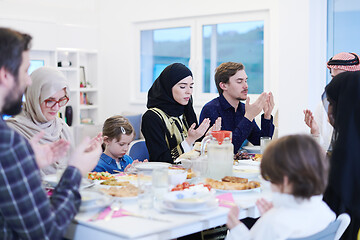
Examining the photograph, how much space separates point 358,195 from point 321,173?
27 centimetres

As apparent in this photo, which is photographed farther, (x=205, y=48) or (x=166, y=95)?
(x=205, y=48)

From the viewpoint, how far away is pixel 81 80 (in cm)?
821

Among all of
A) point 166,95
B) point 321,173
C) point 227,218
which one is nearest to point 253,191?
point 227,218

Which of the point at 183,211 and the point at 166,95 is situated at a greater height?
the point at 166,95

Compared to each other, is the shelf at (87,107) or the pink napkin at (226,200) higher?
the shelf at (87,107)

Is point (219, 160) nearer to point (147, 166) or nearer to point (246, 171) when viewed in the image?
point (246, 171)

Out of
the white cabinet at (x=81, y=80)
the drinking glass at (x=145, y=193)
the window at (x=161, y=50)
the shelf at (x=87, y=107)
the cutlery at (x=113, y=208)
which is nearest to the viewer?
the cutlery at (x=113, y=208)

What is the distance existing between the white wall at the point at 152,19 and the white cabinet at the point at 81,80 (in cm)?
15

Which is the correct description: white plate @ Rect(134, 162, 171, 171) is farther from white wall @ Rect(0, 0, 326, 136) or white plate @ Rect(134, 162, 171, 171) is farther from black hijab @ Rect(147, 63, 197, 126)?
white wall @ Rect(0, 0, 326, 136)

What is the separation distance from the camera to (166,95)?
10.6ft

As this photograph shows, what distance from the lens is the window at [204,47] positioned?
6.80 m

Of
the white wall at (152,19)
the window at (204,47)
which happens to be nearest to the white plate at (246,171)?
the white wall at (152,19)

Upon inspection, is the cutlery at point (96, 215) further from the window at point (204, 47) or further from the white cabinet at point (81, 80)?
the white cabinet at point (81, 80)

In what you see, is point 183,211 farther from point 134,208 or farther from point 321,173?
point 321,173
